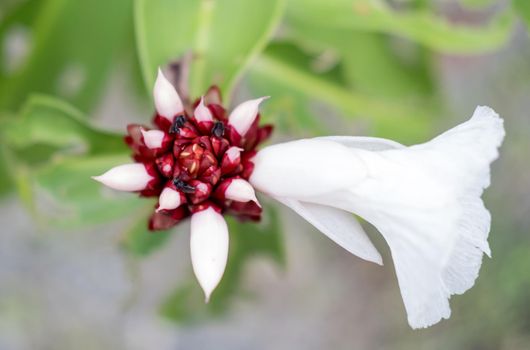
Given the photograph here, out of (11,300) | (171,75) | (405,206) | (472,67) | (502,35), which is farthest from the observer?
(472,67)

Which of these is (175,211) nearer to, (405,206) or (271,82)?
(405,206)

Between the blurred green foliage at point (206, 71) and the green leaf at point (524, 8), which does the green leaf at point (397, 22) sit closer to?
the blurred green foliage at point (206, 71)


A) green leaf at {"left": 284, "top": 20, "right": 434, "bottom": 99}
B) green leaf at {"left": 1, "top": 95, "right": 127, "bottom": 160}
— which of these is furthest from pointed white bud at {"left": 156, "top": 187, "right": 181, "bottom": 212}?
green leaf at {"left": 284, "top": 20, "right": 434, "bottom": 99}

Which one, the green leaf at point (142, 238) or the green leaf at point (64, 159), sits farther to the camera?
the green leaf at point (142, 238)

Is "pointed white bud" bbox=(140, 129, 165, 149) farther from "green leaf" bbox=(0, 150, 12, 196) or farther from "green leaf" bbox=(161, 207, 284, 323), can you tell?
"green leaf" bbox=(0, 150, 12, 196)

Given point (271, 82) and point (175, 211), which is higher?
point (175, 211)

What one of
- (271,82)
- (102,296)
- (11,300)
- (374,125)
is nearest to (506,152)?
(374,125)

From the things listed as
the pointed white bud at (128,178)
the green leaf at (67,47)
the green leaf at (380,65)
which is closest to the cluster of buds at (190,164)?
the pointed white bud at (128,178)
